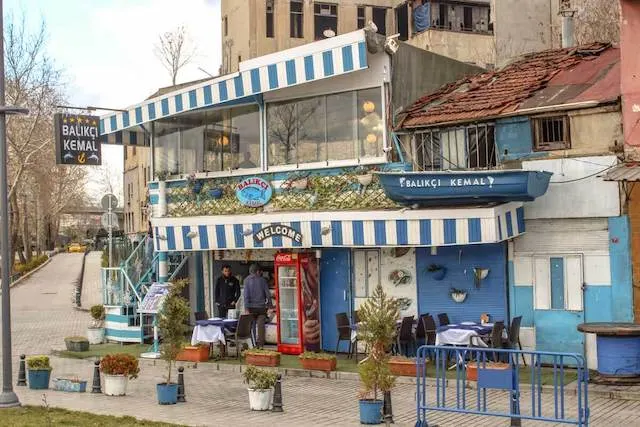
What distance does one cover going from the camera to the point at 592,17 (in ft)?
103

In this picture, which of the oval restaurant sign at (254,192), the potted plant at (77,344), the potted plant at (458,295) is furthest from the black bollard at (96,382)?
the potted plant at (458,295)

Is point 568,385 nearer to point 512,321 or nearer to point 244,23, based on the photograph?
point 512,321

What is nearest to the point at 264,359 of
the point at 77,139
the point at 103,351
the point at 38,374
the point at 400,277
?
the point at 400,277

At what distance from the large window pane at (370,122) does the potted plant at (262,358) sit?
4693mm

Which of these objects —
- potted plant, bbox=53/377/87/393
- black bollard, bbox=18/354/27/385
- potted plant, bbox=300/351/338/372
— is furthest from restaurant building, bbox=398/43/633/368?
black bollard, bbox=18/354/27/385

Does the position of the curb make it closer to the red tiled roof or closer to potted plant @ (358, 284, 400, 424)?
the red tiled roof

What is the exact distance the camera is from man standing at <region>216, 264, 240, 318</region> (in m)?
20.4

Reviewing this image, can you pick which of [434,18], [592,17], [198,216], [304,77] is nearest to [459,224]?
[304,77]

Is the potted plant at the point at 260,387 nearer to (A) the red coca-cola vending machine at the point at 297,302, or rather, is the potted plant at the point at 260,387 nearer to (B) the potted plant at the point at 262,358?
(B) the potted plant at the point at 262,358

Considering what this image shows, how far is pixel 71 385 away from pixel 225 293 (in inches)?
229

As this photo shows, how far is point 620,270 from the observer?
15.0 metres

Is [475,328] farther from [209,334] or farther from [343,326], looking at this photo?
[209,334]

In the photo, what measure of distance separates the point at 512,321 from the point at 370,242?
10.7 feet

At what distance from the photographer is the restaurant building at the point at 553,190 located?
49.6 ft
